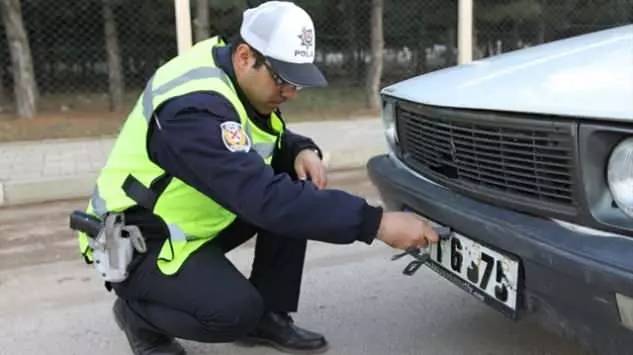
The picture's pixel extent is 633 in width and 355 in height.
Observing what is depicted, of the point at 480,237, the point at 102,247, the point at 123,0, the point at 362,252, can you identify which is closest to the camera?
the point at 480,237

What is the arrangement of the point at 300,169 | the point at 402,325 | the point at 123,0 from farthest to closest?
the point at 123,0, the point at 402,325, the point at 300,169

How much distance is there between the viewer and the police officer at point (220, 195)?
239 centimetres

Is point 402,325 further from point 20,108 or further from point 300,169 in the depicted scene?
point 20,108

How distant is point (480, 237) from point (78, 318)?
2.01 meters

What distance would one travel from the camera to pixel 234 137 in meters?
2.40

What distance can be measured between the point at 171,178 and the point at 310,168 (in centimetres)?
66

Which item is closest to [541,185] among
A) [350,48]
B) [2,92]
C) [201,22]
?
[201,22]

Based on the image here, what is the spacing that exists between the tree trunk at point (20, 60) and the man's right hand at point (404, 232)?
971cm

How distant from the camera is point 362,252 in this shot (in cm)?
440

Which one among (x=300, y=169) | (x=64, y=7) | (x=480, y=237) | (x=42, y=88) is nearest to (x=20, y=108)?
(x=42, y=88)

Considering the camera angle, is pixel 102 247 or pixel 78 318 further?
pixel 78 318

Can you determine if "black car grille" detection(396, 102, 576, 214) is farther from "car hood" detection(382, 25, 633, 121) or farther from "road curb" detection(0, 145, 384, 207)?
"road curb" detection(0, 145, 384, 207)

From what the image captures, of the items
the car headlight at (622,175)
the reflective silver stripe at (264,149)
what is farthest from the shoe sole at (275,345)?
the car headlight at (622,175)

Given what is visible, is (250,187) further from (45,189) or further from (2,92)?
(2,92)
